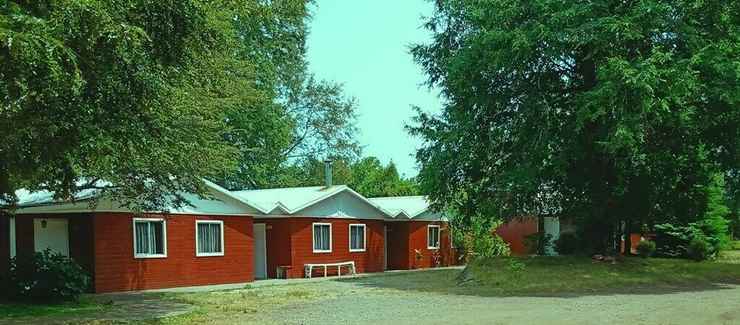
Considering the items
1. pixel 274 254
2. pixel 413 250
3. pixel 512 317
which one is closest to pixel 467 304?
pixel 512 317

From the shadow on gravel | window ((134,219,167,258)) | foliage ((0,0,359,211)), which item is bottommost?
the shadow on gravel

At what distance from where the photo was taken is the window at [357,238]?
106 feet

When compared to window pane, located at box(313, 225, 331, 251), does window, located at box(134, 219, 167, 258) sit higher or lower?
higher

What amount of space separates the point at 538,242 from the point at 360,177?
32.2 m

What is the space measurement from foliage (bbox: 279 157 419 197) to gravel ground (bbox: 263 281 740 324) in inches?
1249

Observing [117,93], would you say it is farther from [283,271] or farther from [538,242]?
[538,242]

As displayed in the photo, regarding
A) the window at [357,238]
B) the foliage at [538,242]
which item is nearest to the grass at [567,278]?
the window at [357,238]

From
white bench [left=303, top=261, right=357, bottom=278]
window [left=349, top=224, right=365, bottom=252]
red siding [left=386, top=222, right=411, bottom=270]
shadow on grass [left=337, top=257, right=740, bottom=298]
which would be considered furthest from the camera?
red siding [left=386, top=222, right=411, bottom=270]

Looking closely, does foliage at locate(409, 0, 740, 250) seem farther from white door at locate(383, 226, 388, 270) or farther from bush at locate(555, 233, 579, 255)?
white door at locate(383, 226, 388, 270)

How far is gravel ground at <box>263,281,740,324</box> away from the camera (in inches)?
522

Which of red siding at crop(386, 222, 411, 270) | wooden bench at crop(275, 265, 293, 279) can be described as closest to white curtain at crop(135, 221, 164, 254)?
wooden bench at crop(275, 265, 293, 279)

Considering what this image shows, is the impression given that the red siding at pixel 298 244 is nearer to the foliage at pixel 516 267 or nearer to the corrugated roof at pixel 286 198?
the corrugated roof at pixel 286 198

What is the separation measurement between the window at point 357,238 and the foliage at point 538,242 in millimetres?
7502

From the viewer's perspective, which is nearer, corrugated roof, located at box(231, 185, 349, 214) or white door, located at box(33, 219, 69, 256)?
white door, located at box(33, 219, 69, 256)
